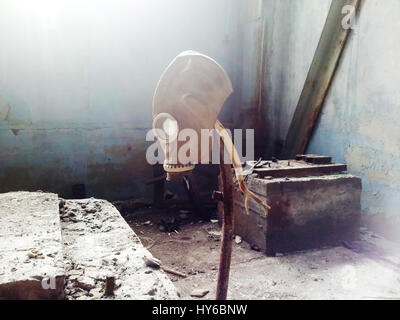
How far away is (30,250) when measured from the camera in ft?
5.47

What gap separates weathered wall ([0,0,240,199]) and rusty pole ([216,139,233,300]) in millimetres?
3830

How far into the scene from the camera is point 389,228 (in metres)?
3.74

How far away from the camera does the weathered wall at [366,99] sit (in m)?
3.69

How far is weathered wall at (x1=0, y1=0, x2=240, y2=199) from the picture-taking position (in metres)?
4.55

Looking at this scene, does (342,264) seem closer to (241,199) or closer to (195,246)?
(241,199)

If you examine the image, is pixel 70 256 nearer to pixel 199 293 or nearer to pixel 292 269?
pixel 199 293

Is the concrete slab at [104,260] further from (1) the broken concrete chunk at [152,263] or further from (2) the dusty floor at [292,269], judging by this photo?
(2) the dusty floor at [292,269]

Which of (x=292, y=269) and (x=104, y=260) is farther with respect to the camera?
(x=292, y=269)

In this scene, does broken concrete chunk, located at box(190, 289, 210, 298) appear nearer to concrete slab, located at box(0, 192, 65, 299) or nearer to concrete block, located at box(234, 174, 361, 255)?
concrete block, located at box(234, 174, 361, 255)

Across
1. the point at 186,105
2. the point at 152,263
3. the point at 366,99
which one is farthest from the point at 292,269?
the point at 186,105

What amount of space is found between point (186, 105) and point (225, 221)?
0.52m

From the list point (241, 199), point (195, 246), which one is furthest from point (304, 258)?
point (195, 246)

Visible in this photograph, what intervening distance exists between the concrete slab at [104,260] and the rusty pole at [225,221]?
0.20 metres
